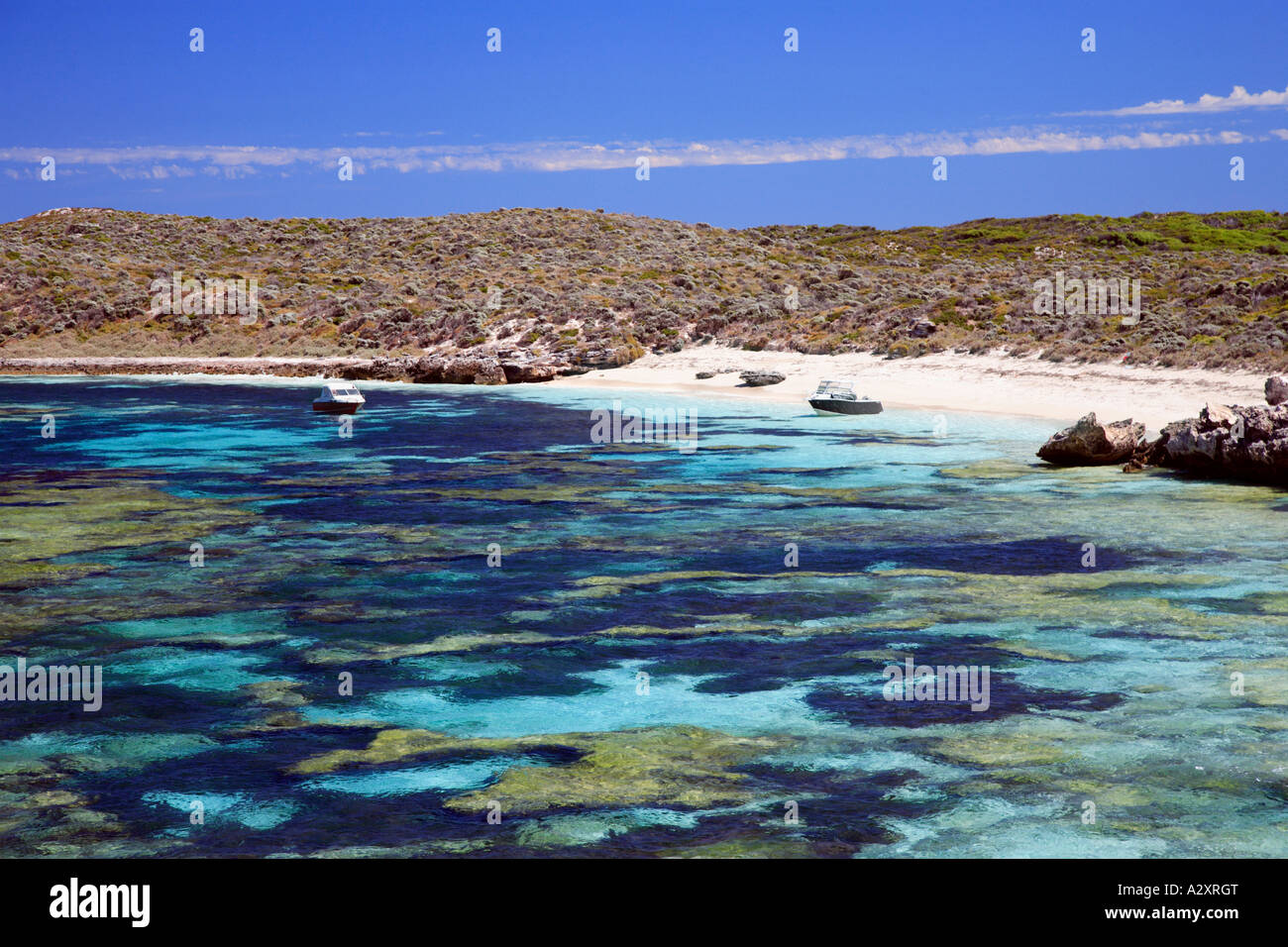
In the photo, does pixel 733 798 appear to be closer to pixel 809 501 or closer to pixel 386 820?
pixel 386 820

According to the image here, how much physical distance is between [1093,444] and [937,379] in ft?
69.0

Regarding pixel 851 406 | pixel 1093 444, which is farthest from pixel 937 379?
pixel 1093 444

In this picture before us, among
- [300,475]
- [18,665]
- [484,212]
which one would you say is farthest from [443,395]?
[484,212]

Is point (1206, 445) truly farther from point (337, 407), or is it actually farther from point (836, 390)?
point (337, 407)

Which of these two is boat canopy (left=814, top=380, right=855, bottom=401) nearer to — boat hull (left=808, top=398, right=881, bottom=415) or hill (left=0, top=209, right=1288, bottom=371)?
boat hull (left=808, top=398, right=881, bottom=415)

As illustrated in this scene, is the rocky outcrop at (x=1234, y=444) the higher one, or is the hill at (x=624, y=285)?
the hill at (x=624, y=285)

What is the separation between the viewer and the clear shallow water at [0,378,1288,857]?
887 centimetres

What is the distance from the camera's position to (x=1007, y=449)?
99.1 ft

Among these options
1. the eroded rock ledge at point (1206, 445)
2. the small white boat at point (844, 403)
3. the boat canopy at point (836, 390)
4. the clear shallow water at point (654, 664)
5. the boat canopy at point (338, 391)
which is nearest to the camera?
the clear shallow water at point (654, 664)

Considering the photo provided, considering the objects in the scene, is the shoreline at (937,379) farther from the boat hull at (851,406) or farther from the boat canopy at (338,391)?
the boat canopy at (338,391)

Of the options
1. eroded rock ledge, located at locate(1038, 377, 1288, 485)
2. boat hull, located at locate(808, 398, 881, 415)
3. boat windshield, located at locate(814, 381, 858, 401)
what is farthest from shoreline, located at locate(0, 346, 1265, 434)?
eroded rock ledge, located at locate(1038, 377, 1288, 485)

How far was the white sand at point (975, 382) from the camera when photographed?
36.7 metres

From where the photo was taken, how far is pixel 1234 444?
2369cm

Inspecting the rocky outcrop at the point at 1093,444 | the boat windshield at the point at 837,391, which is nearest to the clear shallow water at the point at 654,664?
the rocky outcrop at the point at 1093,444
